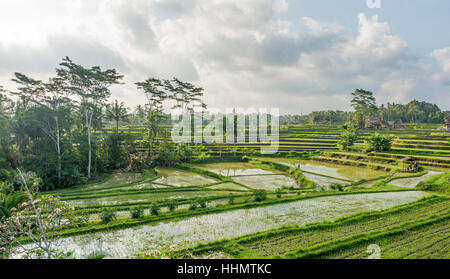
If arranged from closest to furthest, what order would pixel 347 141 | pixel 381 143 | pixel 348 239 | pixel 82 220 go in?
pixel 348 239
pixel 82 220
pixel 381 143
pixel 347 141

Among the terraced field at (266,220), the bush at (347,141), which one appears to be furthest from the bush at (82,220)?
the bush at (347,141)

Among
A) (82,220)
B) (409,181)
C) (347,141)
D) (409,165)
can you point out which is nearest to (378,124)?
(347,141)

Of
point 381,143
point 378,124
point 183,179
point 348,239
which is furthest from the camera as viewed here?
point 378,124

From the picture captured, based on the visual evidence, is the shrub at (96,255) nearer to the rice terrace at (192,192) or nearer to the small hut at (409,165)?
the rice terrace at (192,192)

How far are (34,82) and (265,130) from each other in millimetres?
37534

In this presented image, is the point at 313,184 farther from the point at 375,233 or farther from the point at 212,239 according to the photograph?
the point at 212,239

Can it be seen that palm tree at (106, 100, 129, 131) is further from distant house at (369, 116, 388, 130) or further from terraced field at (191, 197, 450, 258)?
distant house at (369, 116, 388, 130)

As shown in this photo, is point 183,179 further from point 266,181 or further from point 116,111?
point 116,111

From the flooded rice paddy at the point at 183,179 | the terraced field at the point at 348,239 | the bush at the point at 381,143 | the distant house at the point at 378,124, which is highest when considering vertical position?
the distant house at the point at 378,124

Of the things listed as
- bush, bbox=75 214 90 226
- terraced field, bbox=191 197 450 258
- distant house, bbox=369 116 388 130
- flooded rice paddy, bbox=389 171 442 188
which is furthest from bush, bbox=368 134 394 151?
bush, bbox=75 214 90 226

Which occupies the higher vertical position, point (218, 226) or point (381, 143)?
point (381, 143)

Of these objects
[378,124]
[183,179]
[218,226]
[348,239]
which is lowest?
[183,179]

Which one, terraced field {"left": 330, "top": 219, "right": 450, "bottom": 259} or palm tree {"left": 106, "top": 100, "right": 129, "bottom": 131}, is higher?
palm tree {"left": 106, "top": 100, "right": 129, "bottom": 131}
